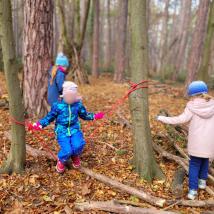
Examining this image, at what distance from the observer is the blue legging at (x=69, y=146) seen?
393 cm

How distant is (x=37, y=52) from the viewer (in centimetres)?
579

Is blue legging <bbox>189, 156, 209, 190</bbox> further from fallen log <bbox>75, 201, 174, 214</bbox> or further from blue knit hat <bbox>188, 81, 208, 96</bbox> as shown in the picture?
blue knit hat <bbox>188, 81, 208, 96</bbox>

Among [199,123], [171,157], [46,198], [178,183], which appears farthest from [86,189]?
[199,123]

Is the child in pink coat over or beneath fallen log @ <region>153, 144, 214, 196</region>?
over

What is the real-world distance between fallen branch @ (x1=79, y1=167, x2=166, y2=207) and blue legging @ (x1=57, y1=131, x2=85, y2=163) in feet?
1.07

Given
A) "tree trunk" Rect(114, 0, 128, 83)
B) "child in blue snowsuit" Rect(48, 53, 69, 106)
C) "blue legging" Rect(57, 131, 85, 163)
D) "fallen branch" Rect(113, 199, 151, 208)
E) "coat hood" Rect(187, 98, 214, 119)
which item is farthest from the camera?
"tree trunk" Rect(114, 0, 128, 83)

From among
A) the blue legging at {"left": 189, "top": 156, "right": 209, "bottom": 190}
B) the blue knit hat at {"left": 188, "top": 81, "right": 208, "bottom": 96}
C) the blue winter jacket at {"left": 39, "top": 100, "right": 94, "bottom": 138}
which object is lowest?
the blue legging at {"left": 189, "top": 156, "right": 209, "bottom": 190}

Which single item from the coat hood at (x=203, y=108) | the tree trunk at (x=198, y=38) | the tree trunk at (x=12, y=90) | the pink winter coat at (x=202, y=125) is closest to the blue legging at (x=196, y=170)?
the pink winter coat at (x=202, y=125)

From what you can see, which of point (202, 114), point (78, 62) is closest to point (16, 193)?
point (202, 114)

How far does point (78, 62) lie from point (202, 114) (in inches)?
339

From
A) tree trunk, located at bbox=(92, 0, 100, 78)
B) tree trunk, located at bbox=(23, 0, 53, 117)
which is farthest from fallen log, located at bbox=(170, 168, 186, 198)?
tree trunk, located at bbox=(92, 0, 100, 78)

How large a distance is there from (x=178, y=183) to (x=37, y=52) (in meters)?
3.80

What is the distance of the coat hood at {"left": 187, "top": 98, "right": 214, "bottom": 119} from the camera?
3561 mm

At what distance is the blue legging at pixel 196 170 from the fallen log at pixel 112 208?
2.33 feet
